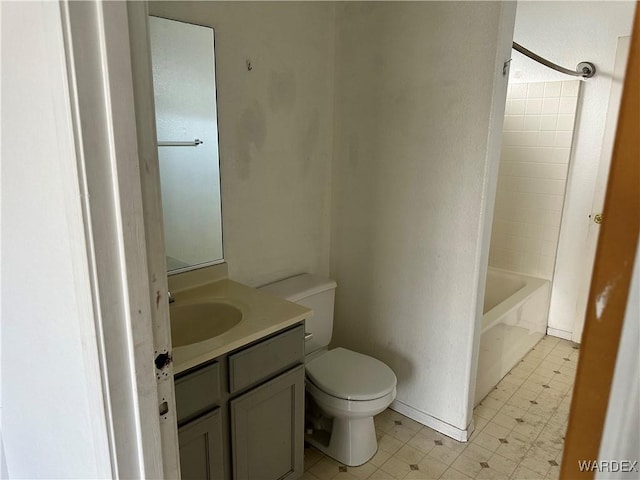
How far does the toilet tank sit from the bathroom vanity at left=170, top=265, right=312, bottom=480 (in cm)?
28

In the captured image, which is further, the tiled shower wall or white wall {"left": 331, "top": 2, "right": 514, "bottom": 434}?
the tiled shower wall

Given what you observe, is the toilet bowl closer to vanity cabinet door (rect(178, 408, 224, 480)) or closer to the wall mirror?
vanity cabinet door (rect(178, 408, 224, 480))

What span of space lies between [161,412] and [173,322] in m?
0.86

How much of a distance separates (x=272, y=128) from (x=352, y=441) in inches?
60.0

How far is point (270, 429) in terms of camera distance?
5.53 feet

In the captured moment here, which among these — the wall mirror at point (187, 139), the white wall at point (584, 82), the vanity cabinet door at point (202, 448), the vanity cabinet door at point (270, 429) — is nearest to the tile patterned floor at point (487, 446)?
the vanity cabinet door at point (270, 429)

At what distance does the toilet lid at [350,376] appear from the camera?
76.0 inches

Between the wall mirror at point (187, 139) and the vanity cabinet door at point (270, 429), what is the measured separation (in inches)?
24.8

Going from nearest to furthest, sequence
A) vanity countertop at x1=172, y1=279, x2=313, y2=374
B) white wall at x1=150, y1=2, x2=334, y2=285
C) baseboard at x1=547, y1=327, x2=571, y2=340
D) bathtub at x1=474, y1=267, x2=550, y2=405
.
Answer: vanity countertop at x1=172, y1=279, x2=313, y2=374
white wall at x1=150, y1=2, x2=334, y2=285
bathtub at x1=474, y1=267, x2=550, y2=405
baseboard at x1=547, y1=327, x2=571, y2=340

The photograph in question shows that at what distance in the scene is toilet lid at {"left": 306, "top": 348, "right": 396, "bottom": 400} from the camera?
6.33ft

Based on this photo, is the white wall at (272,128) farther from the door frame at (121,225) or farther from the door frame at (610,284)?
the door frame at (610,284)

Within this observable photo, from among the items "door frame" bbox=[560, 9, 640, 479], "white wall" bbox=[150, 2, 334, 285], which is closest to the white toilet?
"white wall" bbox=[150, 2, 334, 285]

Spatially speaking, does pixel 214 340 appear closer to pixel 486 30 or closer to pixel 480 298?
pixel 480 298

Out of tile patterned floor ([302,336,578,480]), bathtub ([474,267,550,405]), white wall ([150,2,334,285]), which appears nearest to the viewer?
white wall ([150,2,334,285])
